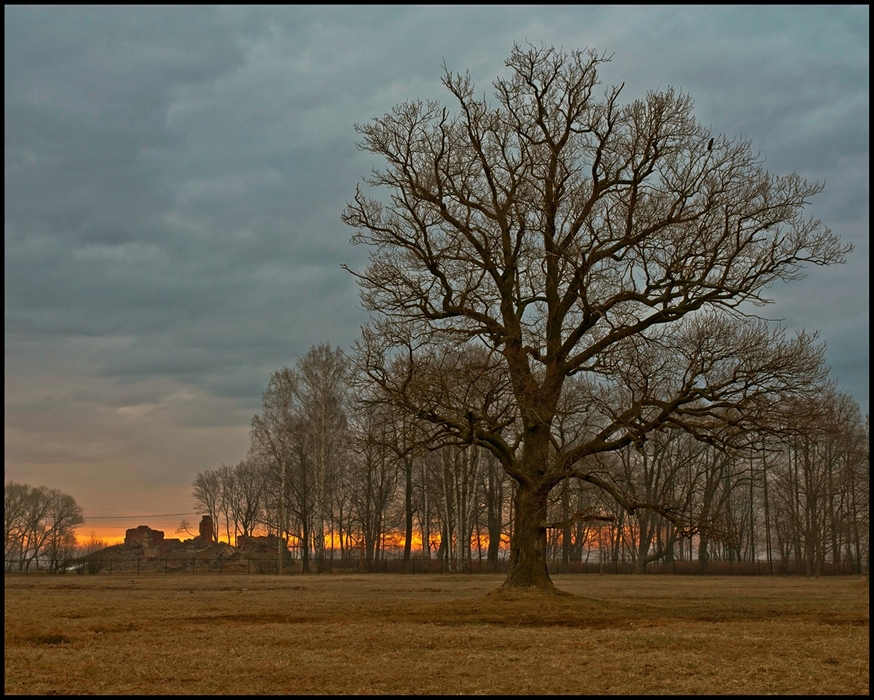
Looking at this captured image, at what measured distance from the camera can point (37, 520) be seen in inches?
4040

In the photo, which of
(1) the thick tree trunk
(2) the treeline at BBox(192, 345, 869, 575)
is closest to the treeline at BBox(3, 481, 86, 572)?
(2) the treeline at BBox(192, 345, 869, 575)

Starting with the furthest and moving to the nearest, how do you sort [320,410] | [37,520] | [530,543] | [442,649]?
[37,520], [320,410], [530,543], [442,649]

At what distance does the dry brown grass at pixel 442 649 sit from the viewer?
1118cm

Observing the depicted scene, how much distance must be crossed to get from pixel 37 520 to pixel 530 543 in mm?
93307

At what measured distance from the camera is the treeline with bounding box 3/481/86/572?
321 ft

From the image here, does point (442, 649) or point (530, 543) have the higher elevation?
point (530, 543)

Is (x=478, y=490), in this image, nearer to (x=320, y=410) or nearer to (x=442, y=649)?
(x=320, y=410)

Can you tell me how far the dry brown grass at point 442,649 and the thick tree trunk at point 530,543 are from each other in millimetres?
1195

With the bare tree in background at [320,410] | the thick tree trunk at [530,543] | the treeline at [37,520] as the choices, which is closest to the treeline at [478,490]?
the bare tree in background at [320,410]

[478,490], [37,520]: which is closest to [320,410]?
[478,490]

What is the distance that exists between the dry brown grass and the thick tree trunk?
1.19 meters

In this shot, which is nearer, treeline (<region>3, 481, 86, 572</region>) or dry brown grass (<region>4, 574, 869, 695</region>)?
dry brown grass (<region>4, 574, 869, 695</region>)

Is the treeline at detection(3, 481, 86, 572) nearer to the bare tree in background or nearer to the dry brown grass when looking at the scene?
the bare tree in background

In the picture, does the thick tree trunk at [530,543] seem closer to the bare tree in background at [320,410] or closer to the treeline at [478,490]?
the treeline at [478,490]
